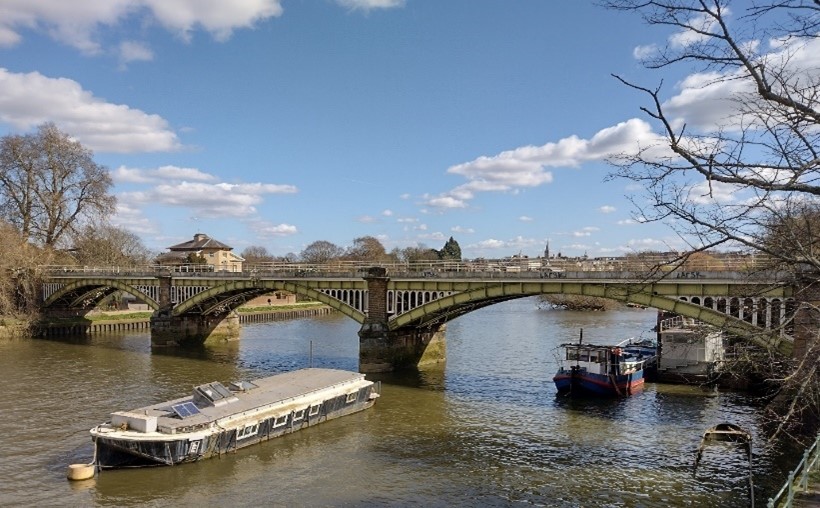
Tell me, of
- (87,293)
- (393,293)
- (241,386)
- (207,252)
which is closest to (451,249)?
(207,252)

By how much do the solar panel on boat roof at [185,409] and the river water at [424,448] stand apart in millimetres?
2066

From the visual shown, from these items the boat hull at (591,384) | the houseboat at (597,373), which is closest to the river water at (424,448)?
the boat hull at (591,384)

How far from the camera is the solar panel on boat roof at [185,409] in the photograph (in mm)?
23391

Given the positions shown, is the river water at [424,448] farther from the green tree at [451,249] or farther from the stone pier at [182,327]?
the green tree at [451,249]

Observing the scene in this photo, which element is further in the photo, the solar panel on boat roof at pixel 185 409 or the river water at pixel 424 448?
the solar panel on boat roof at pixel 185 409

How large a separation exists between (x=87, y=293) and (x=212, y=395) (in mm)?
51006

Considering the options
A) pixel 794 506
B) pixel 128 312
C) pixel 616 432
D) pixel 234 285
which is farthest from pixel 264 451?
pixel 128 312

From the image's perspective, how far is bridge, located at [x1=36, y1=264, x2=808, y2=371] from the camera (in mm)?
30297

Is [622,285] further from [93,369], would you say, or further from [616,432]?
[93,369]

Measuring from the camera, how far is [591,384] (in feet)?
114

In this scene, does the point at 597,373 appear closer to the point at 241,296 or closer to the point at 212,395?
the point at 212,395

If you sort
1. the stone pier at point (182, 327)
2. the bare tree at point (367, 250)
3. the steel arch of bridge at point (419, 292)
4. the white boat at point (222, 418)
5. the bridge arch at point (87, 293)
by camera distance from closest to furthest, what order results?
the white boat at point (222, 418) → the steel arch of bridge at point (419, 292) → the stone pier at point (182, 327) → the bridge arch at point (87, 293) → the bare tree at point (367, 250)

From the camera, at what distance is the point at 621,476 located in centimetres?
2186

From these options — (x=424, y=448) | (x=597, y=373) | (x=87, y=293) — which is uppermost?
(x=87, y=293)
